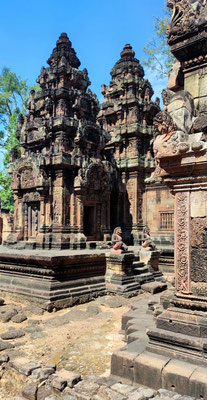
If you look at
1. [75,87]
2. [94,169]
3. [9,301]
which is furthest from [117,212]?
[9,301]

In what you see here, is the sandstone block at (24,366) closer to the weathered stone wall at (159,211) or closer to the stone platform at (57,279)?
the stone platform at (57,279)

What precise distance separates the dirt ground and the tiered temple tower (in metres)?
10.3

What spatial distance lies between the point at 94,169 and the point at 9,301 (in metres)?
8.04

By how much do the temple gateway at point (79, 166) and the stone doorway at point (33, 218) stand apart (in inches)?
1.9

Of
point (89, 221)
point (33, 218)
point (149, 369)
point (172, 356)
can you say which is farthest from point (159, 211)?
point (149, 369)

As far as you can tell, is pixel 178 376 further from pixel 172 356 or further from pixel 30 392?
pixel 30 392

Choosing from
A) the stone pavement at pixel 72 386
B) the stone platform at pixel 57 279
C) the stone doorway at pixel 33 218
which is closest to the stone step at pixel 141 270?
the stone platform at pixel 57 279

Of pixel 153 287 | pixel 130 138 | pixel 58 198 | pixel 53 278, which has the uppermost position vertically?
pixel 130 138

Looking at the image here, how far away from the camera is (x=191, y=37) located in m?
3.79

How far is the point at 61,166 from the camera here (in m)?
13.5

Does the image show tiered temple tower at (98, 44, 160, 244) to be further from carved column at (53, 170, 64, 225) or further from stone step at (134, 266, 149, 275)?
stone step at (134, 266, 149, 275)

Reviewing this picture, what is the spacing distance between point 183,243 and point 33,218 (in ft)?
40.1

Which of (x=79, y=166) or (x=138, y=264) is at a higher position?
(x=79, y=166)

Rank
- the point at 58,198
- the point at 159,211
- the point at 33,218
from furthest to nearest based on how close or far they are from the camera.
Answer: the point at 33,218 < the point at 58,198 < the point at 159,211
